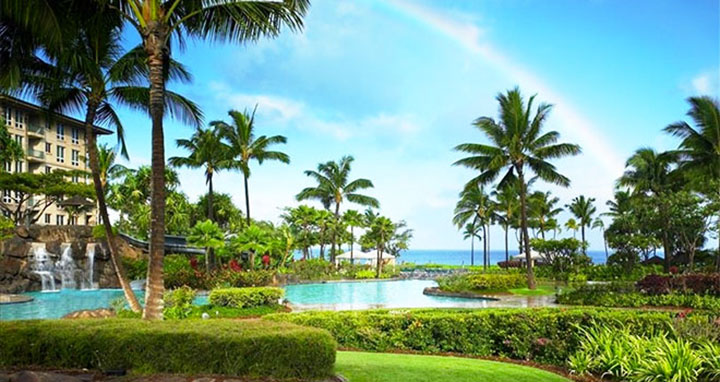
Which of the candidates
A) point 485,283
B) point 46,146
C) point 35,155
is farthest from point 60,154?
point 485,283

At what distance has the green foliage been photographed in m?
25.6

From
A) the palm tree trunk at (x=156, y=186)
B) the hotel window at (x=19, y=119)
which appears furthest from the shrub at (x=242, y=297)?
the hotel window at (x=19, y=119)

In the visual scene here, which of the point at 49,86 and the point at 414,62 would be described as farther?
the point at 414,62

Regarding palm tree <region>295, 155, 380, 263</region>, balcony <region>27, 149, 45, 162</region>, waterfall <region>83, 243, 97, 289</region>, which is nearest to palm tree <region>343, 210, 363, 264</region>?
palm tree <region>295, 155, 380, 263</region>

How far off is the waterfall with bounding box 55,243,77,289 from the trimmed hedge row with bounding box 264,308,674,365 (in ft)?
79.2

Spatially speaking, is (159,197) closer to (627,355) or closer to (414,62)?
(627,355)

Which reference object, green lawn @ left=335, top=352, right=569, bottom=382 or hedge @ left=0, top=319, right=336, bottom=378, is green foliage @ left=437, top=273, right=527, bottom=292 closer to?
green lawn @ left=335, top=352, right=569, bottom=382

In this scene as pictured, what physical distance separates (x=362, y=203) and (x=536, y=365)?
3335 cm

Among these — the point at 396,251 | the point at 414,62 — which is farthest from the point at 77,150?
the point at 414,62

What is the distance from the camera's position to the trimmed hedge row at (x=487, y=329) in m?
8.99

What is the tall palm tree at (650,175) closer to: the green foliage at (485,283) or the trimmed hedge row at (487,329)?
the green foliage at (485,283)

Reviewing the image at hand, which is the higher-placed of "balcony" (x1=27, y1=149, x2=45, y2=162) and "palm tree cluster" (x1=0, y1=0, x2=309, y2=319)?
"balcony" (x1=27, y1=149, x2=45, y2=162)

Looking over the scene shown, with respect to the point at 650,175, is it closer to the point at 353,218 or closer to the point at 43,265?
the point at 353,218

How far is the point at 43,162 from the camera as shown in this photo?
4531cm
